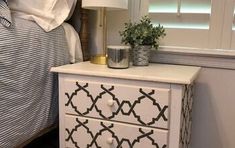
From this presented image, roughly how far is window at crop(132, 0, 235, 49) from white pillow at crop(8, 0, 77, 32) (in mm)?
407

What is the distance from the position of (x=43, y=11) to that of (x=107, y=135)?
0.61 meters

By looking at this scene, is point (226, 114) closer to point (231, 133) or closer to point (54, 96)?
point (231, 133)

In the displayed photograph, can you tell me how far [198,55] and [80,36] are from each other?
62 cm

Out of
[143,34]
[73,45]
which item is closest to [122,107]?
[143,34]

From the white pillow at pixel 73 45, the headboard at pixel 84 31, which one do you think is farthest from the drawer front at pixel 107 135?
the headboard at pixel 84 31

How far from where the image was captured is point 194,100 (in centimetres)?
138

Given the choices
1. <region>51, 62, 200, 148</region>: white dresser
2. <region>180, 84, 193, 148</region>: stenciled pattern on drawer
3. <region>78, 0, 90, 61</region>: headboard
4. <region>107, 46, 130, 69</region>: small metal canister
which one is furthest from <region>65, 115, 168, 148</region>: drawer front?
<region>78, 0, 90, 61</region>: headboard

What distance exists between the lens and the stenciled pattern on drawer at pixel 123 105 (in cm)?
100

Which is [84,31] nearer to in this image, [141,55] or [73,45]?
[73,45]

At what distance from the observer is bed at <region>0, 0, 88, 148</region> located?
38.3 inches

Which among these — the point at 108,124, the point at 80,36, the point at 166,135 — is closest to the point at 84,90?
the point at 108,124

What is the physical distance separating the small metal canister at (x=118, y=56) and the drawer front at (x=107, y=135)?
246mm

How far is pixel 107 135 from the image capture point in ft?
3.56

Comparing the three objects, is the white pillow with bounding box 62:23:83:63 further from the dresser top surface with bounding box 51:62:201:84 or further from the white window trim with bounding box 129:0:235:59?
the white window trim with bounding box 129:0:235:59
